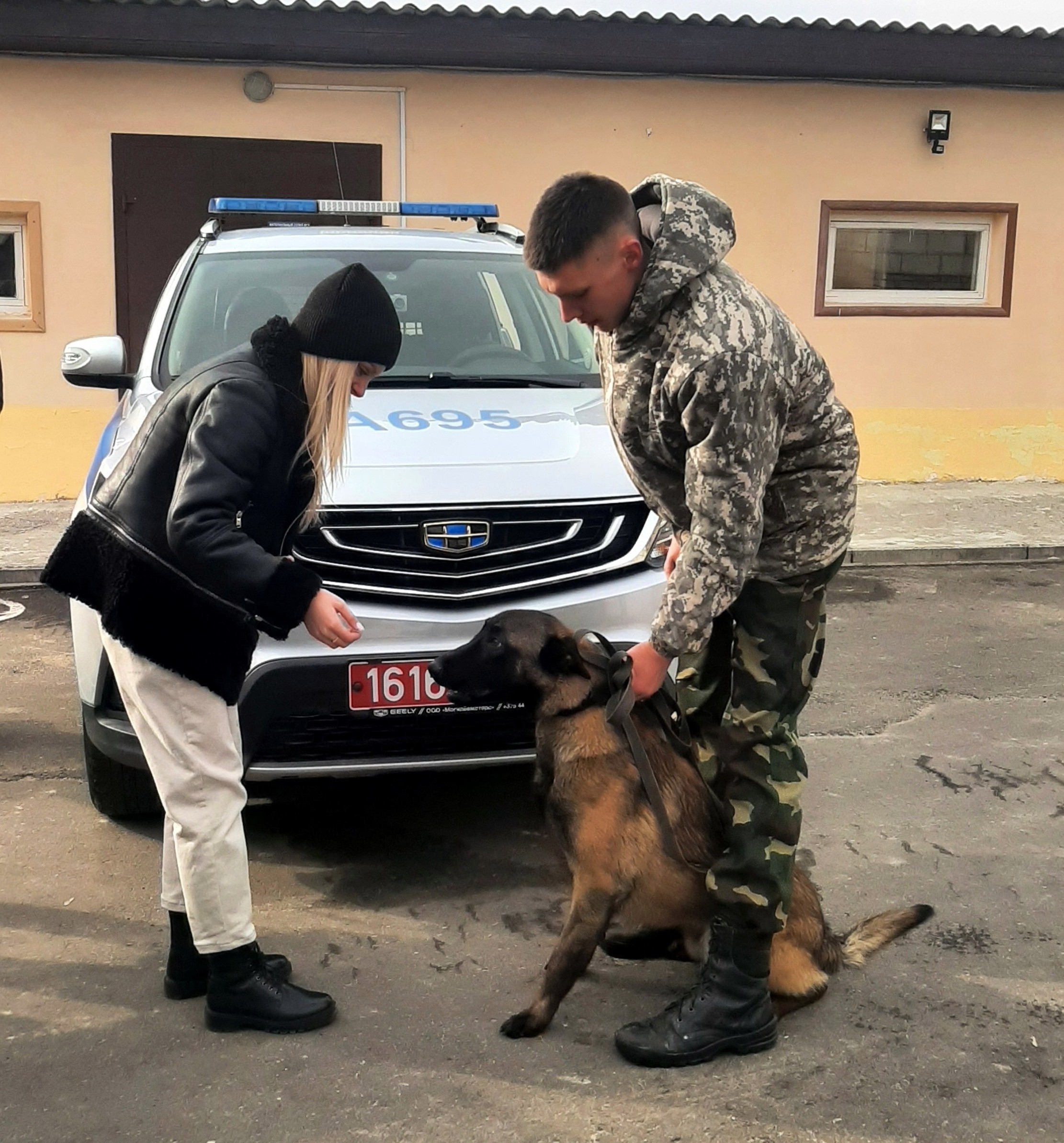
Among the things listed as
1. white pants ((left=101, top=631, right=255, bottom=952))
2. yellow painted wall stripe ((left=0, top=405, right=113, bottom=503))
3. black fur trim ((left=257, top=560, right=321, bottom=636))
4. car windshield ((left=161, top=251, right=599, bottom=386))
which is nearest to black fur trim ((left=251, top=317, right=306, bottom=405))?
black fur trim ((left=257, top=560, right=321, bottom=636))

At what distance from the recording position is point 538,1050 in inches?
113

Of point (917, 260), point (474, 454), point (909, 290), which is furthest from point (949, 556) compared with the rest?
point (474, 454)

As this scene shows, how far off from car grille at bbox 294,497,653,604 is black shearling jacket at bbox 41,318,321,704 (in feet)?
2.31

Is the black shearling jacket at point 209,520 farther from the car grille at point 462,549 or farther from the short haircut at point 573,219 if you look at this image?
the car grille at point 462,549

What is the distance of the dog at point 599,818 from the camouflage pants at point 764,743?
11 cm

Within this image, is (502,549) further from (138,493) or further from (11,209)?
(11,209)

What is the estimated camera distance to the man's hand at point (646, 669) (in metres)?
2.68

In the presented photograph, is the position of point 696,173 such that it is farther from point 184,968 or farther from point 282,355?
point 184,968

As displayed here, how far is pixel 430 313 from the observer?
16.6ft

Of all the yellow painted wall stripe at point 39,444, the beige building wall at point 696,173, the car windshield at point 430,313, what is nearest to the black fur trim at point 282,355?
the car windshield at point 430,313

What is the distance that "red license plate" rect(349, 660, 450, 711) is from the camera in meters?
3.47

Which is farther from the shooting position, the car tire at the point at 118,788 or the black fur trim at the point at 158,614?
the car tire at the point at 118,788

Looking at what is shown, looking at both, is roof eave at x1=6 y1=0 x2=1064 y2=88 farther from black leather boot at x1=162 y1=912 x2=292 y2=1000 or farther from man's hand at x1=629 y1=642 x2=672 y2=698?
man's hand at x1=629 y1=642 x2=672 y2=698

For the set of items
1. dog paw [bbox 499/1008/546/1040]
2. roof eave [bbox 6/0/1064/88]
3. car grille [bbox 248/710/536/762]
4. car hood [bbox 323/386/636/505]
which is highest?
roof eave [bbox 6/0/1064/88]
